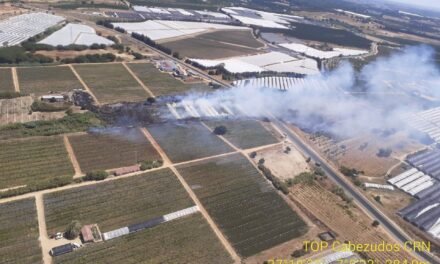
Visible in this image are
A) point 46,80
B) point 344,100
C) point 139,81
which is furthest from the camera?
point 344,100

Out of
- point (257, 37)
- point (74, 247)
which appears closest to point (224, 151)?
point (74, 247)

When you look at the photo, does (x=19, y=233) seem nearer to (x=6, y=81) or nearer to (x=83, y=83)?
(x=6, y=81)

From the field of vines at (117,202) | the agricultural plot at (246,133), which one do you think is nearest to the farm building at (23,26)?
the agricultural plot at (246,133)

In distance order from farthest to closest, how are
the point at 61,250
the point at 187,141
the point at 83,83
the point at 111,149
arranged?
the point at 83,83 < the point at 187,141 < the point at 111,149 < the point at 61,250

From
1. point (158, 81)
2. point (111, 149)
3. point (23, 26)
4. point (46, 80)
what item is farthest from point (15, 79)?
point (23, 26)

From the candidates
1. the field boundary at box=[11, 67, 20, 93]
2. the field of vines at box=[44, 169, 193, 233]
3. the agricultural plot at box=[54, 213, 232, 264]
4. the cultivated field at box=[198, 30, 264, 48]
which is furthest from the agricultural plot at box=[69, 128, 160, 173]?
A: the cultivated field at box=[198, 30, 264, 48]

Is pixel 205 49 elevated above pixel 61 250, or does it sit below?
above

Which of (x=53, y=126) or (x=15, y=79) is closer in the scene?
(x=53, y=126)

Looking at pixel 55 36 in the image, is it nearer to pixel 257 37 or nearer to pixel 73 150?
pixel 73 150
